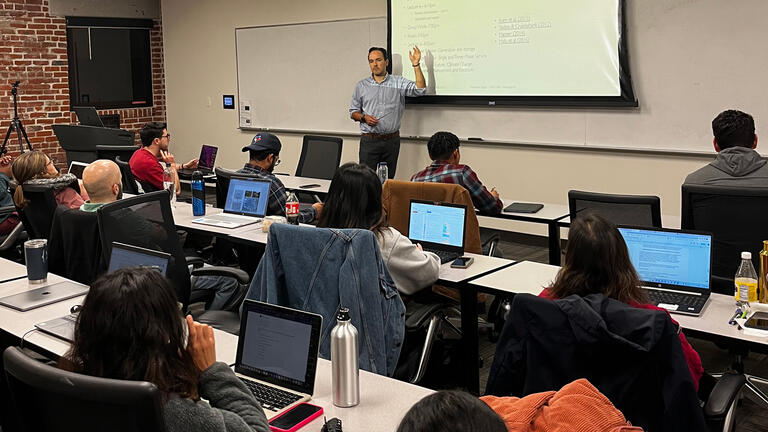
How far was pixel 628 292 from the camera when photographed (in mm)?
2186

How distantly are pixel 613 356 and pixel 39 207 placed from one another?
335 centimetres

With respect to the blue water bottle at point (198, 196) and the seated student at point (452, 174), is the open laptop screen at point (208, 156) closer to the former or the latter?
the blue water bottle at point (198, 196)

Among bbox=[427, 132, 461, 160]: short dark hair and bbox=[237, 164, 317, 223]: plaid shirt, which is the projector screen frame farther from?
bbox=[237, 164, 317, 223]: plaid shirt

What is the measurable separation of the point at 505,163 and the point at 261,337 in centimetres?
495

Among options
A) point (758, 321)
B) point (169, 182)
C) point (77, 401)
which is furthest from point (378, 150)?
point (77, 401)

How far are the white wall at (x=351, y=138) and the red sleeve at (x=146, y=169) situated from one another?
263 cm

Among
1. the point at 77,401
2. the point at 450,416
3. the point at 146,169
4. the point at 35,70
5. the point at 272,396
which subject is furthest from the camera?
the point at 35,70

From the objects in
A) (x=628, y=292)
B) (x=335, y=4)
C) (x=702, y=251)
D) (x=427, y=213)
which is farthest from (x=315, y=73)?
(x=628, y=292)

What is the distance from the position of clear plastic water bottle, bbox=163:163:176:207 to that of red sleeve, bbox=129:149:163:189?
0.24 ft

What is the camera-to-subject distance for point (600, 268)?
2199 millimetres

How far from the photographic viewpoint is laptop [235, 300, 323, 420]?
2.03 metres

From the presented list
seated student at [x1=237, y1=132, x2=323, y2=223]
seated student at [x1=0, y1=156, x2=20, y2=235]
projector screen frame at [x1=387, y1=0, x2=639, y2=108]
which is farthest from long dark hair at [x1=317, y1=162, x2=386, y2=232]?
projector screen frame at [x1=387, y1=0, x2=639, y2=108]

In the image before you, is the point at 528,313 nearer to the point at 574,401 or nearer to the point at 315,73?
the point at 574,401

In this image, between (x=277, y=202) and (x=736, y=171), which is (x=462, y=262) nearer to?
(x=736, y=171)
